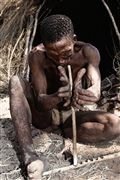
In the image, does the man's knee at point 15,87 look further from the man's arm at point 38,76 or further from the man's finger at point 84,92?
the man's finger at point 84,92

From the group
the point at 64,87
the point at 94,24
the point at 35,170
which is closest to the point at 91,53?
the point at 64,87

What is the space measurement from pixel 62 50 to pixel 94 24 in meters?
2.79

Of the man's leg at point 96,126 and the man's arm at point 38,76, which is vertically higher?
the man's arm at point 38,76

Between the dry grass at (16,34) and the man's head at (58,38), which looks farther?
the dry grass at (16,34)

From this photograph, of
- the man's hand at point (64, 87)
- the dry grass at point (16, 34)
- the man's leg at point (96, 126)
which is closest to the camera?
the man's hand at point (64, 87)

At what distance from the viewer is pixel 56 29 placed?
8.79 feet

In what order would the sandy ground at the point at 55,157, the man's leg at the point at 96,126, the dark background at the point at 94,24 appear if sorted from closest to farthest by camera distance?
1. the sandy ground at the point at 55,157
2. the man's leg at the point at 96,126
3. the dark background at the point at 94,24

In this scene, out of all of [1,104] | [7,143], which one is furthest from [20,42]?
[7,143]

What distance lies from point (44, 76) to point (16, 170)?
0.64 metres

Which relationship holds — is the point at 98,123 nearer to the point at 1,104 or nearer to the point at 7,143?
the point at 7,143

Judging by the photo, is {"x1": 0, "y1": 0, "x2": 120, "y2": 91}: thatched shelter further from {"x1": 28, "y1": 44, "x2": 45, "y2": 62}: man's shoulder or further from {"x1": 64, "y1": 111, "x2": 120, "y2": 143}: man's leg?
{"x1": 28, "y1": 44, "x2": 45, "y2": 62}: man's shoulder

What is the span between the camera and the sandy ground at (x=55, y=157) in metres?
2.79

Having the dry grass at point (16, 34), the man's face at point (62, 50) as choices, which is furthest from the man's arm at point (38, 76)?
the dry grass at point (16, 34)

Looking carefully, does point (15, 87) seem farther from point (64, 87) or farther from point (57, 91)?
point (64, 87)
